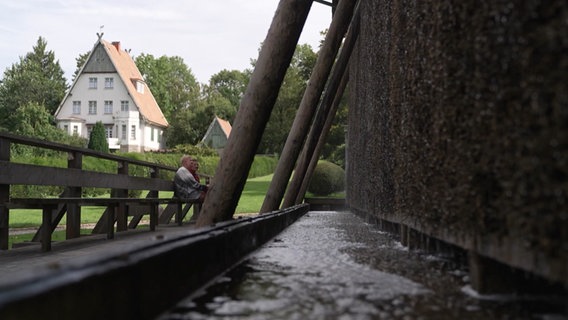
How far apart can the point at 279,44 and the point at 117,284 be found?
2.92 meters

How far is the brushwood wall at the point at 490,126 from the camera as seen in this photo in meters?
1.90

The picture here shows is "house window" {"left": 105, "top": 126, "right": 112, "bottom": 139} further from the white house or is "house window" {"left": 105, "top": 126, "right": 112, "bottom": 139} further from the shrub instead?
the shrub

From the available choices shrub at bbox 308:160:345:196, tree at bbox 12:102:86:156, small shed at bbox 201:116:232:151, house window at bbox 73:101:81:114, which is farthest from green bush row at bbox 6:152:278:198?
house window at bbox 73:101:81:114

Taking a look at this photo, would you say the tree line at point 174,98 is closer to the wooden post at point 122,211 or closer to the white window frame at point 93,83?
the white window frame at point 93,83

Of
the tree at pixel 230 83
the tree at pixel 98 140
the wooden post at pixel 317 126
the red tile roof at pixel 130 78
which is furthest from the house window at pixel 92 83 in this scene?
the wooden post at pixel 317 126

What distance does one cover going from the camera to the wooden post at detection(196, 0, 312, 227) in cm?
436

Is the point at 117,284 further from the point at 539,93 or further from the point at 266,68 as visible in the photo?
the point at 266,68

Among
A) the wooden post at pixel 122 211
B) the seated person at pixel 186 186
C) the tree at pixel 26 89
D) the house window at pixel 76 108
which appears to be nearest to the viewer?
the wooden post at pixel 122 211

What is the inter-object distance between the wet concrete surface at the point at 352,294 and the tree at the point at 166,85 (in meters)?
57.7

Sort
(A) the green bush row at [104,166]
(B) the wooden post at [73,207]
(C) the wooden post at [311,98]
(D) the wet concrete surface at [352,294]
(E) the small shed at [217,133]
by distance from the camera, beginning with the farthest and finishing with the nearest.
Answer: (E) the small shed at [217,133]
(A) the green bush row at [104,166]
(C) the wooden post at [311,98]
(B) the wooden post at [73,207]
(D) the wet concrete surface at [352,294]

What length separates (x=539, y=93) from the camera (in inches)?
76.5

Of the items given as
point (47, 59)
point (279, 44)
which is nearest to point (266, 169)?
point (47, 59)

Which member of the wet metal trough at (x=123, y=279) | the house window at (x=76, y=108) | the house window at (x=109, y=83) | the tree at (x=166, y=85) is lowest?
the wet metal trough at (x=123, y=279)

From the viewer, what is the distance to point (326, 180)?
22922 mm
